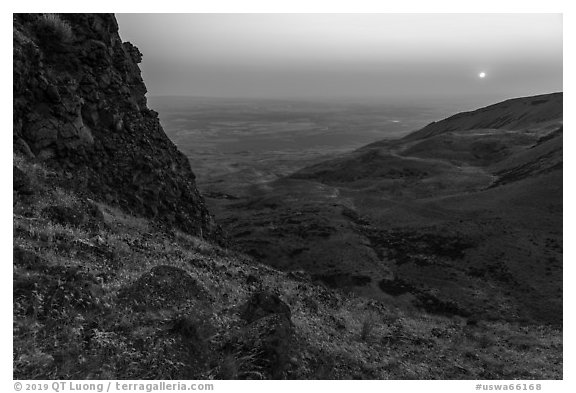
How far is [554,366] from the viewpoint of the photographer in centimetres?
2050

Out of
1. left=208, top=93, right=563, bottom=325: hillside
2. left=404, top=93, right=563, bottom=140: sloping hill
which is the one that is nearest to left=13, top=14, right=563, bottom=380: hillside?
left=208, top=93, right=563, bottom=325: hillside

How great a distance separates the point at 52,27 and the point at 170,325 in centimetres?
2445

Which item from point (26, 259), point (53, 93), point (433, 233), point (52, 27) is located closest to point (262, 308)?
point (26, 259)

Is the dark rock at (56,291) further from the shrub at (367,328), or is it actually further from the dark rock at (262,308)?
the shrub at (367,328)

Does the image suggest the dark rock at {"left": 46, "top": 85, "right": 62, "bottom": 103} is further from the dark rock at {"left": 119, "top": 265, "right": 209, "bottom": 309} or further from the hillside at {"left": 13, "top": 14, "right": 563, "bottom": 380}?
the dark rock at {"left": 119, "top": 265, "right": 209, "bottom": 309}

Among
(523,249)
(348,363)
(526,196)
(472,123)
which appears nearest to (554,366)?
(348,363)

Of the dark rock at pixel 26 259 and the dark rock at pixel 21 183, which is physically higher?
the dark rock at pixel 21 183

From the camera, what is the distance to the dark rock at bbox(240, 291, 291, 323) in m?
15.5

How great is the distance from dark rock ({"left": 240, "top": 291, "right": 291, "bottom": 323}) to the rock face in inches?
539

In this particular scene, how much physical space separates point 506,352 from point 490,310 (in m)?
17.6

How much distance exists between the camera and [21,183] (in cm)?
1761

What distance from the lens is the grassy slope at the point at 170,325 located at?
11000 millimetres

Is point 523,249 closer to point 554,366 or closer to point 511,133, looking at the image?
point 554,366

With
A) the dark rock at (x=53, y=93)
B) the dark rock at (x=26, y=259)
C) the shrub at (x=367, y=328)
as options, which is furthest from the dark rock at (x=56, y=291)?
the dark rock at (x=53, y=93)
